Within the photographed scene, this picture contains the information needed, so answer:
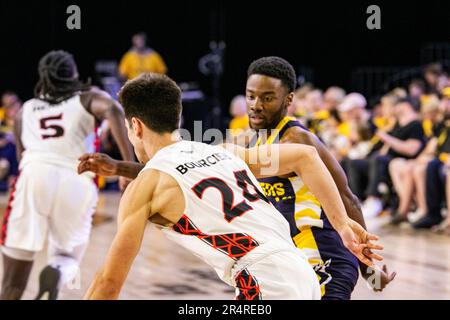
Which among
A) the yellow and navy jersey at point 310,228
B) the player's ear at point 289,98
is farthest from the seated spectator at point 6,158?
Answer: the yellow and navy jersey at point 310,228

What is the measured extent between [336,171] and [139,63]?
10.5 m

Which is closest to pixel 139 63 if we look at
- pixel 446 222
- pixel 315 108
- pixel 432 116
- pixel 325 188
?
pixel 315 108

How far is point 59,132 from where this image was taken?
Answer: 486cm

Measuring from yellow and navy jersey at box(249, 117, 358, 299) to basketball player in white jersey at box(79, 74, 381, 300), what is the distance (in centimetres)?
77

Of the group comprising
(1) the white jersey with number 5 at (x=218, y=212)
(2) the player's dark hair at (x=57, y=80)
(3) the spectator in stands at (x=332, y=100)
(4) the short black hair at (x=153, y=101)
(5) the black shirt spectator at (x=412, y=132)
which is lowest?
(5) the black shirt spectator at (x=412, y=132)

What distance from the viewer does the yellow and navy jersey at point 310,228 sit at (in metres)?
3.47

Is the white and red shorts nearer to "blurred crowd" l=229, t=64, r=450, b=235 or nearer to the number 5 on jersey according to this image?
the number 5 on jersey

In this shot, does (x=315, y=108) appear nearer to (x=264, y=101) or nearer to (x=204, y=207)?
(x=264, y=101)

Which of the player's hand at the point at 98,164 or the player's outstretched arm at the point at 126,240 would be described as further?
the player's hand at the point at 98,164

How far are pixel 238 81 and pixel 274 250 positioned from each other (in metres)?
12.9

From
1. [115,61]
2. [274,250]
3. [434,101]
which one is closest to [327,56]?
[115,61]

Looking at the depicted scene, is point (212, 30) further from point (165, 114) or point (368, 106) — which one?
point (165, 114)

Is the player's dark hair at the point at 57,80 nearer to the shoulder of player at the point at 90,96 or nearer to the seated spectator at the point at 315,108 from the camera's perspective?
the shoulder of player at the point at 90,96

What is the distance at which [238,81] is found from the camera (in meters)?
15.4
